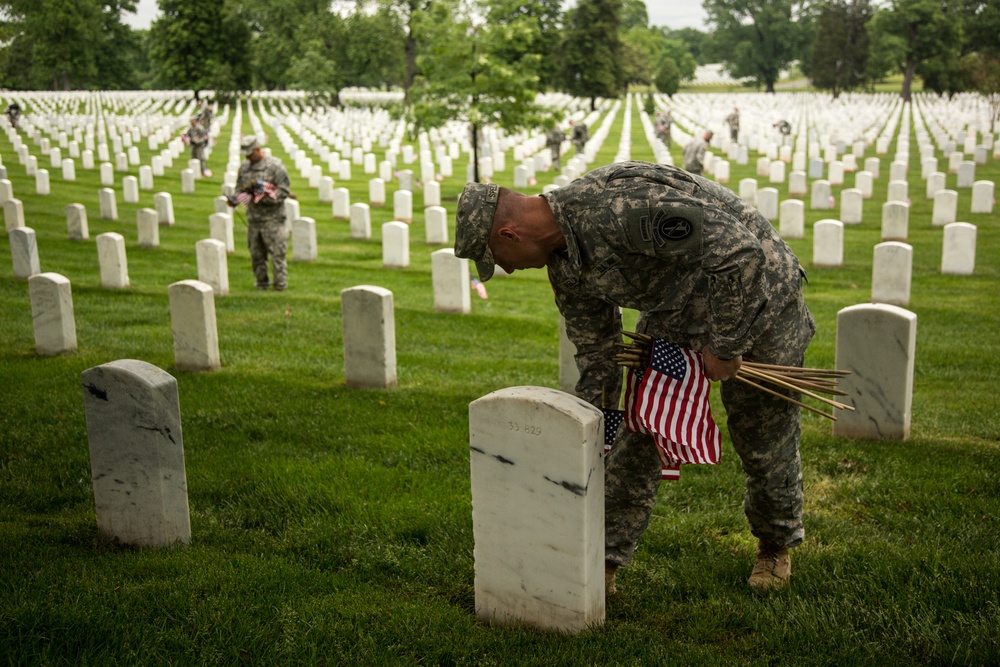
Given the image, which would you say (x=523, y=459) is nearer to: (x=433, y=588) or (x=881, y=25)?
(x=433, y=588)

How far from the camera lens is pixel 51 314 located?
9.13m

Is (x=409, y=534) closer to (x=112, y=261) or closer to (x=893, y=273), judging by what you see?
(x=893, y=273)

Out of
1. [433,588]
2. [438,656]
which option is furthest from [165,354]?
[438,656]

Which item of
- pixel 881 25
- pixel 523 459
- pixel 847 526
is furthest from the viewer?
pixel 881 25

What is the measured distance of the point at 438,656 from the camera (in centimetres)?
375

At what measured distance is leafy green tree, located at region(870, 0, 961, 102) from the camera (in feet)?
166

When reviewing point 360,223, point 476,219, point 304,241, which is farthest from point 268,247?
point 476,219

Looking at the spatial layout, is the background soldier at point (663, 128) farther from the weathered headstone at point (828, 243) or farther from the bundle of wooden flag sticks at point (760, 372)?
the bundle of wooden flag sticks at point (760, 372)

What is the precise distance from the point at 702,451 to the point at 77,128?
3866 cm

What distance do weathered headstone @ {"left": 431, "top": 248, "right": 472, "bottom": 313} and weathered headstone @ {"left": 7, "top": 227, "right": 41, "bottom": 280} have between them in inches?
222

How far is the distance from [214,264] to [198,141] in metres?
17.8

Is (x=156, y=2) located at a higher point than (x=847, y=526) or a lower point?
higher

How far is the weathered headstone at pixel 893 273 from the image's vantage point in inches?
446

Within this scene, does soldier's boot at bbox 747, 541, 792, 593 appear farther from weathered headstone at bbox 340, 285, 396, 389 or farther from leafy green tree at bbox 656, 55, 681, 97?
leafy green tree at bbox 656, 55, 681, 97
